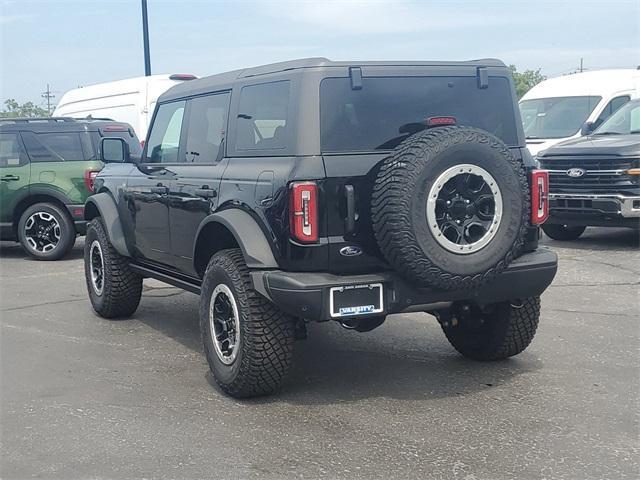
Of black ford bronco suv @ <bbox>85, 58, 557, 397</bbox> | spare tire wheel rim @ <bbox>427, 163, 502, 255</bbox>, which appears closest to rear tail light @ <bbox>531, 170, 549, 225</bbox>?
black ford bronco suv @ <bbox>85, 58, 557, 397</bbox>

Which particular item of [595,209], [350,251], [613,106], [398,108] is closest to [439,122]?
[398,108]

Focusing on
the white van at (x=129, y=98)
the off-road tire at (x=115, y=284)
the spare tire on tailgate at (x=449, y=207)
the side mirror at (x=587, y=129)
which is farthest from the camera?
the white van at (x=129, y=98)

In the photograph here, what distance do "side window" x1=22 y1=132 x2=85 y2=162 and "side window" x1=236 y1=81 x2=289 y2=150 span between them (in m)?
6.34

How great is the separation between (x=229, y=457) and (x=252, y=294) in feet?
3.23

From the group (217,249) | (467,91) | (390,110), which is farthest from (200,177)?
(467,91)

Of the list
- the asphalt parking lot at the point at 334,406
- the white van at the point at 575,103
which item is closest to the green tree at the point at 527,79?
the white van at the point at 575,103

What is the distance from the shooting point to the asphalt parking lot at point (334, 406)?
12.9 ft

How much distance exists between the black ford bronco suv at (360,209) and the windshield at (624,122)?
653 cm

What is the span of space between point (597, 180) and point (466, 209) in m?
6.29

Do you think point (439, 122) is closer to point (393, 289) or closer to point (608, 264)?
point (393, 289)

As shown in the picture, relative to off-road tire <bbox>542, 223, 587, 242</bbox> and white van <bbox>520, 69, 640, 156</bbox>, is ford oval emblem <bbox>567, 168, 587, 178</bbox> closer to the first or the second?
off-road tire <bbox>542, 223, 587, 242</bbox>

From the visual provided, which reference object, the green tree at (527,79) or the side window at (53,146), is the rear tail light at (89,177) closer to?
the side window at (53,146)

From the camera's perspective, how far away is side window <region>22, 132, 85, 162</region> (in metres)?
10.9

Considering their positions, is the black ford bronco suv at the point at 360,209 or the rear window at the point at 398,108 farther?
the rear window at the point at 398,108
